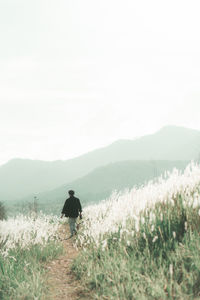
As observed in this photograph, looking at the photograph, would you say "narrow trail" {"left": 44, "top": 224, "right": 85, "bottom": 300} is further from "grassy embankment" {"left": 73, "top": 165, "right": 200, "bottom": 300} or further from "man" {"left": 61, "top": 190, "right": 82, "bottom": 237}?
"man" {"left": 61, "top": 190, "right": 82, "bottom": 237}

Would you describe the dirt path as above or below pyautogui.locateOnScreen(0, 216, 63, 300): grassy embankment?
below

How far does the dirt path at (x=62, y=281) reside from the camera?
5.38 m

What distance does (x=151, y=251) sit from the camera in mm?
5512

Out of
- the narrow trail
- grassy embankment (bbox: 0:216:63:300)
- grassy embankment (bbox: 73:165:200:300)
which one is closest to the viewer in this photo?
grassy embankment (bbox: 73:165:200:300)

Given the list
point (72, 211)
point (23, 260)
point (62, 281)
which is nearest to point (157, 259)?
point (62, 281)

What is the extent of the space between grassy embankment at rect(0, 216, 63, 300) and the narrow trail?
164 millimetres

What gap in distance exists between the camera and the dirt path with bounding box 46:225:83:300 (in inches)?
212

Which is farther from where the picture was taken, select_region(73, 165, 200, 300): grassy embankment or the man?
the man

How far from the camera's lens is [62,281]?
6.22 meters

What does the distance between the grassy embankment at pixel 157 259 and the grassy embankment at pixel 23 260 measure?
2.87ft

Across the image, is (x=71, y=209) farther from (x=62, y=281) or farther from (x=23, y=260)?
(x=62, y=281)

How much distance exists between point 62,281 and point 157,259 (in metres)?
2.12

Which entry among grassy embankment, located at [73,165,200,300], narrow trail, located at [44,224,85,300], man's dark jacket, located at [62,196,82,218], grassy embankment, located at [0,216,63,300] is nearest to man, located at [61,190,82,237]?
man's dark jacket, located at [62,196,82,218]

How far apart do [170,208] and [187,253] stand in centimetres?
135
